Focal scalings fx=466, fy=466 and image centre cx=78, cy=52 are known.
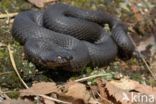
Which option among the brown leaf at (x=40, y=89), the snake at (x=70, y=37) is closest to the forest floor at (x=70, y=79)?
the brown leaf at (x=40, y=89)

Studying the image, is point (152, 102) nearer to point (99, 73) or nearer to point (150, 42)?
point (99, 73)

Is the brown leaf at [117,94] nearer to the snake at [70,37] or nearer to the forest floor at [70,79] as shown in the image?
the forest floor at [70,79]

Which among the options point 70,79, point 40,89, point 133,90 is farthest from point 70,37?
point 40,89

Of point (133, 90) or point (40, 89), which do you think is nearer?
point (40, 89)

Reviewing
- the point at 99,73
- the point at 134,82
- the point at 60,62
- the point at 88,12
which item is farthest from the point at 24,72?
the point at 88,12

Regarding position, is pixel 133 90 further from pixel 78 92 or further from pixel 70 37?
pixel 70 37

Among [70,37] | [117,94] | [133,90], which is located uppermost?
[70,37]
